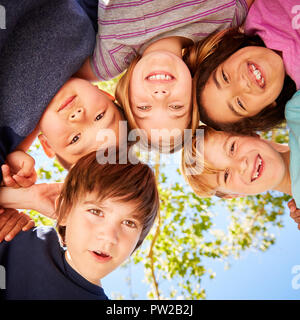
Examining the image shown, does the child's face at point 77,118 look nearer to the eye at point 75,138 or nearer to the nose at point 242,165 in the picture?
the eye at point 75,138

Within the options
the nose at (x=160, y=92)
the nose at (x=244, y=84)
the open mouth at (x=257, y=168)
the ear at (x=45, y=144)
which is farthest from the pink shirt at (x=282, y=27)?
the ear at (x=45, y=144)

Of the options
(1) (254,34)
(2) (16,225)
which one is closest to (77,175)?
(2) (16,225)

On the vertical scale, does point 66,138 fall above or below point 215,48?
below

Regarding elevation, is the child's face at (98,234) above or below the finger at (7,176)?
below

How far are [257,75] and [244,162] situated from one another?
0.86 ft

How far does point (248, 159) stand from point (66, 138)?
55 cm

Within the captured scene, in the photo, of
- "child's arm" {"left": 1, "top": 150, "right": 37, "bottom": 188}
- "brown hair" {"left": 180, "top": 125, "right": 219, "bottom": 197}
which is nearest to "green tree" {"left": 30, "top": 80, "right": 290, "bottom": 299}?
"brown hair" {"left": 180, "top": 125, "right": 219, "bottom": 197}

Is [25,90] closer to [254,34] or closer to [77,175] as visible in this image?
[77,175]

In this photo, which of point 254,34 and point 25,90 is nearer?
point 25,90

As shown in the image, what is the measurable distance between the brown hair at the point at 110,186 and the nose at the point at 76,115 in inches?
4.7

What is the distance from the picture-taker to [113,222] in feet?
3.64

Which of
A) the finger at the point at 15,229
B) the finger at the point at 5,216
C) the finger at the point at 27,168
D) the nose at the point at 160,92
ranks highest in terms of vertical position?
the nose at the point at 160,92

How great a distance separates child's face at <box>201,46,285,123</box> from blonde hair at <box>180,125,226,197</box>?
0.38 ft

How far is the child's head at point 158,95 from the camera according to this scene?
1.12 m
